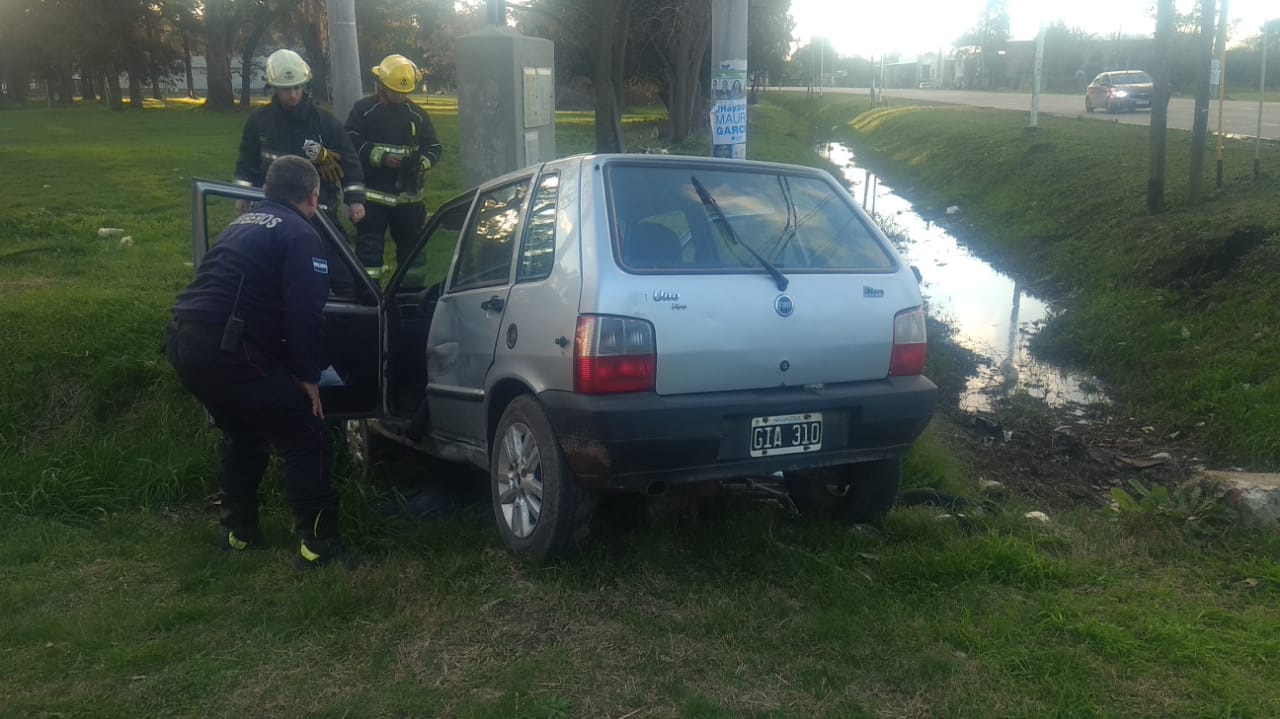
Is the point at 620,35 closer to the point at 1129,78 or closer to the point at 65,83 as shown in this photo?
the point at 1129,78

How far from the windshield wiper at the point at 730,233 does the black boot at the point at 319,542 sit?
2.01m

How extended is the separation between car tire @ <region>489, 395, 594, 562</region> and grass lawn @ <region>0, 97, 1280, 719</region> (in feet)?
0.45

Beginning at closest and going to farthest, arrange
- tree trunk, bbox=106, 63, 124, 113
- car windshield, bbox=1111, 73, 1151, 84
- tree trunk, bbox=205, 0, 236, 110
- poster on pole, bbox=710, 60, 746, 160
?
poster on pole, bbox=710, 60, 746, 160 → car windshield, bbox=1111, 73, 1151, 84 → tree trunk, bbox=205, 0, 236, 110 → tree trunk, bbox=106, 63, 124, 113

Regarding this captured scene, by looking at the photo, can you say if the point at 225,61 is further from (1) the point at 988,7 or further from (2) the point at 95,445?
(1) the point at 988,7

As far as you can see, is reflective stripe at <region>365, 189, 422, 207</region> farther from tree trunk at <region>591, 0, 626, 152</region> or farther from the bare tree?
the bare tree

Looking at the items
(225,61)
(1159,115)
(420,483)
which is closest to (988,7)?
(225,61)

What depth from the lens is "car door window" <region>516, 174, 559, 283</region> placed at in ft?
13.9

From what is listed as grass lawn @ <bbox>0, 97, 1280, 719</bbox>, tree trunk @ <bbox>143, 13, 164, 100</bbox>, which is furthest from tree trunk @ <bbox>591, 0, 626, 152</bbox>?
tree trunk @ <bbox>143, 13, 164, 100</bbox>

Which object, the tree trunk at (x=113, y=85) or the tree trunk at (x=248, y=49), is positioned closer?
the tree trunk at (x=248, y=49)

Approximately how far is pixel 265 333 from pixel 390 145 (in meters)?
3.53

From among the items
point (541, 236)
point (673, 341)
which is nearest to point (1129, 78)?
point (541, 236)

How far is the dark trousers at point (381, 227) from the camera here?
296 inches

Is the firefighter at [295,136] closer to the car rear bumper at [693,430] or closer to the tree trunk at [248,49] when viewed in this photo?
the car rear bumper at [693,430]

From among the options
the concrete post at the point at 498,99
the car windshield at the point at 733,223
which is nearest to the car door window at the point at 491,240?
the car windshield at the point at 733,223
